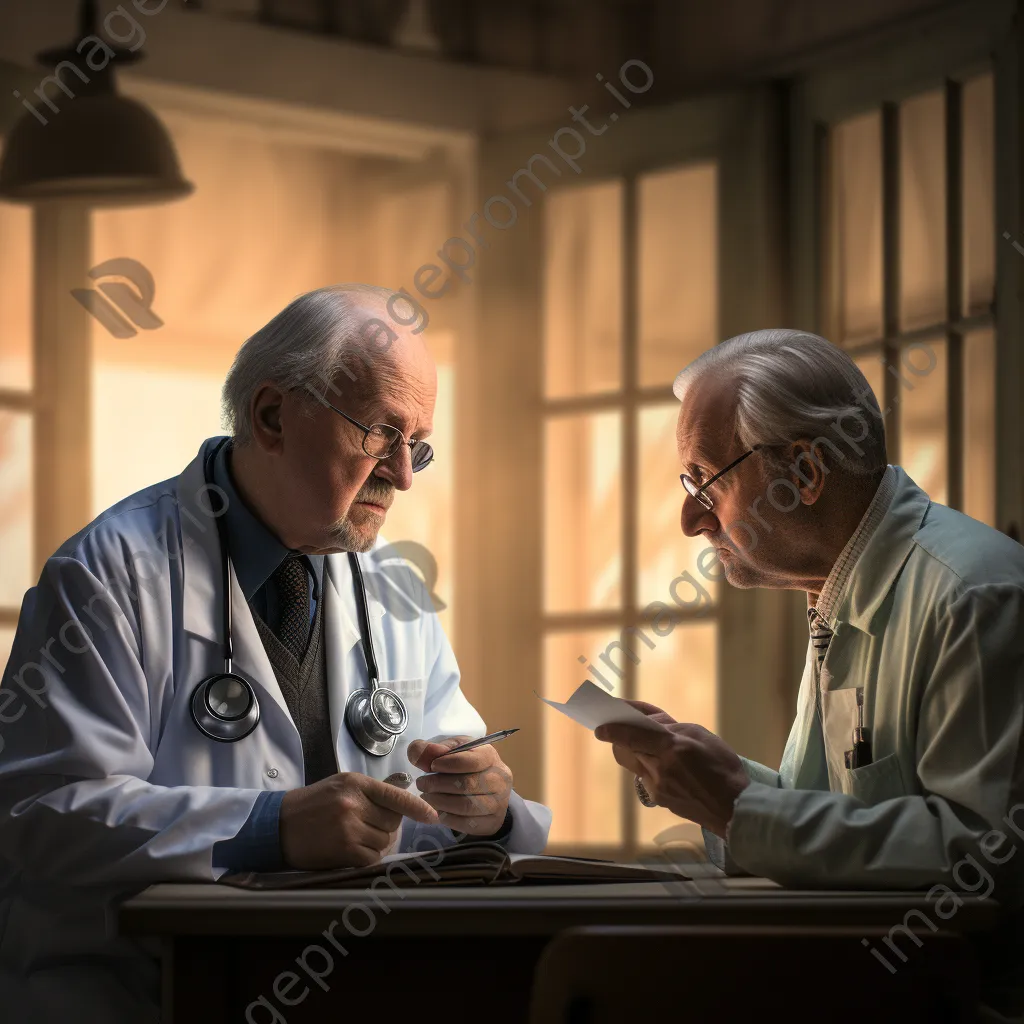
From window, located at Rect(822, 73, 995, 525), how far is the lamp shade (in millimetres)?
1938

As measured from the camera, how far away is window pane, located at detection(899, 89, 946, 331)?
3387mm

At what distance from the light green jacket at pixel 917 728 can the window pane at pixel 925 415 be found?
150cm

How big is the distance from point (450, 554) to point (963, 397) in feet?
5.66

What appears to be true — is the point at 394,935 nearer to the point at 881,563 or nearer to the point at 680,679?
the point at 881,563

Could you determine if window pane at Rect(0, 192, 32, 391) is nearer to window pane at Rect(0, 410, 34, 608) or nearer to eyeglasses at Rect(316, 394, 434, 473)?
window pane at Rect(0, 410, 34, 608)

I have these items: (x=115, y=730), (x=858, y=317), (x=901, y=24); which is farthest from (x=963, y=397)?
(x=115, y=730)

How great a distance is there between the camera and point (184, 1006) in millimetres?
1495

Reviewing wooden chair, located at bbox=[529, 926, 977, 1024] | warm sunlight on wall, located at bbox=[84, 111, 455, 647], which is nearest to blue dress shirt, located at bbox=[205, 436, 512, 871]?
wooden chair, located at bbox=[529, 926, 977, 1024]

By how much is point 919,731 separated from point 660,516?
2.28 meters

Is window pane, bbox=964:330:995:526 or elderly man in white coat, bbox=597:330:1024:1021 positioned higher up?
window pane, bbox=964:330:995:526

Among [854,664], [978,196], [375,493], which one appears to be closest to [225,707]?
[375,493]

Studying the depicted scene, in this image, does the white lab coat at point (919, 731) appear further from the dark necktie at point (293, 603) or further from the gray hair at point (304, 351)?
the gray hair at point (304, 351)

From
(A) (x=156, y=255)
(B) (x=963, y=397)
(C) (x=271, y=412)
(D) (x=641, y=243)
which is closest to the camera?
(C) (x=271, y=412)

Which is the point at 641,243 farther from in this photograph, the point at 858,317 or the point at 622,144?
the point at 858,317
